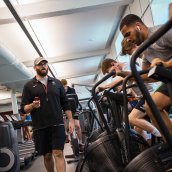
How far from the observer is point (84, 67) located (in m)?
11.5

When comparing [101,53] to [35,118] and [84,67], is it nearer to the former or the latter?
[84,67]

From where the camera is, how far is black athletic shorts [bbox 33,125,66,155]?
271cm

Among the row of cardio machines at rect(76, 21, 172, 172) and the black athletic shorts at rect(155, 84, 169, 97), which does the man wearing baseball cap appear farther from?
the black athletic shorts at rect(155, 84, 169, 97)

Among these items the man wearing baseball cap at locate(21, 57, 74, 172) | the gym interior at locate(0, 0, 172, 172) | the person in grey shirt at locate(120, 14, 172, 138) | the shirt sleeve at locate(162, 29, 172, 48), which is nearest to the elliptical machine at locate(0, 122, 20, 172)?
the gym interior at locate(0, 0, 172, 172)

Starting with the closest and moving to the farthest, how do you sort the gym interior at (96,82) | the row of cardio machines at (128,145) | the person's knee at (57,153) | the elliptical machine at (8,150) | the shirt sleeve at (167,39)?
1. the row of cardio machines at (128,145)
2. the gym interior at (96,82)
3. the shirt sleeve at (167,39)
4. the person's knee at (57,153)
5. the elliptical machine at (8,150)

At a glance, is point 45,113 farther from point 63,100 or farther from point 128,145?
point 128,145

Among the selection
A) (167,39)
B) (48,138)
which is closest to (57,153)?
(48,138)

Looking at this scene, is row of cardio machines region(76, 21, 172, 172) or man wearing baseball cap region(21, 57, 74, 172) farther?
man wearing baseball cap region(21, 57, 74, 172)

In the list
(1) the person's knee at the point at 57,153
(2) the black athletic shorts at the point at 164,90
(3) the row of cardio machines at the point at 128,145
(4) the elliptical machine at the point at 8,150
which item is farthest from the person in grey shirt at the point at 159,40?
(4) the elliptical machine at the point at 8,150

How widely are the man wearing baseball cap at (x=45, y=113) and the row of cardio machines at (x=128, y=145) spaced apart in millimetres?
710

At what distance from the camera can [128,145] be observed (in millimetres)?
1354

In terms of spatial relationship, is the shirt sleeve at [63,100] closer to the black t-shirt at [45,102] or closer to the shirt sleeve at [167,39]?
the black t-shirt at [45,102]

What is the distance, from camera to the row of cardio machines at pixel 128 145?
0.91m

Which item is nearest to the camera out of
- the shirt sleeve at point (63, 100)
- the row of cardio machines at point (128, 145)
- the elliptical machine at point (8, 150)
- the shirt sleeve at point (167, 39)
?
the row of cardio machines at point (128, 145)
